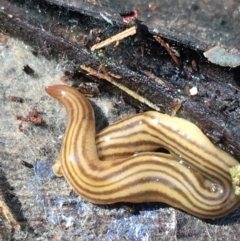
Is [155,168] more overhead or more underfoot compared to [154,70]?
more underfoot

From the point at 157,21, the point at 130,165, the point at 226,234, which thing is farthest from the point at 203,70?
the point at 226,234

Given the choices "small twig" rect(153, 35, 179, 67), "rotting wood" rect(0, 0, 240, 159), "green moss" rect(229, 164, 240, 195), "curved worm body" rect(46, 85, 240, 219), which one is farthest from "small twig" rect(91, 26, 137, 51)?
"green moss" rect(229, 164, 240, 195)

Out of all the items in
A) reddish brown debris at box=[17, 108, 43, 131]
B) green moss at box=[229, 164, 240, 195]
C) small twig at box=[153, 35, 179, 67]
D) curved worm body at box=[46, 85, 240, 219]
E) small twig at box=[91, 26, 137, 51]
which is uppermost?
small twig at box=[153, 35, 179, 67]

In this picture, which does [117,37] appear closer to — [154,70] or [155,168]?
[154,70]

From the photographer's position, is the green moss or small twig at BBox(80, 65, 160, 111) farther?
small twig at BBox(80, 65, 160, 111)

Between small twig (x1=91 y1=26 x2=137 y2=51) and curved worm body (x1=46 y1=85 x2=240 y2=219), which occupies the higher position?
small twig (x1=91 y1=26 x2=137 y2=51)

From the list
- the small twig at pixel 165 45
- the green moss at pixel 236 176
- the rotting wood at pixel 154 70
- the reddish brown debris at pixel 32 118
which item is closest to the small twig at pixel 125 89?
the rotting wood at pixel 154 70

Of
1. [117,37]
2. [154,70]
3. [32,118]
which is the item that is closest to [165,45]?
[154,70]

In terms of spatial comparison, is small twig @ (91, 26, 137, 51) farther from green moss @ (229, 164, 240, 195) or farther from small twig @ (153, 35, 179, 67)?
green moss @ (229, 164, 240, 195)
